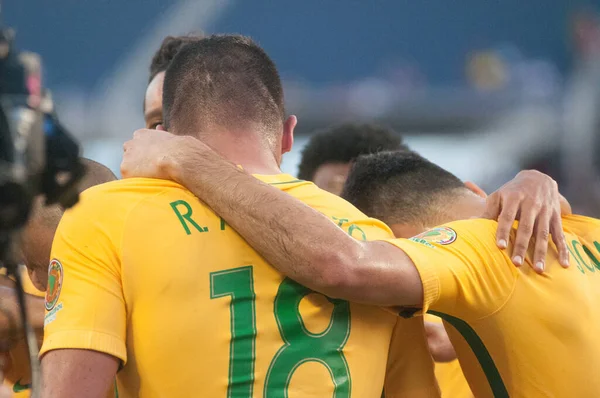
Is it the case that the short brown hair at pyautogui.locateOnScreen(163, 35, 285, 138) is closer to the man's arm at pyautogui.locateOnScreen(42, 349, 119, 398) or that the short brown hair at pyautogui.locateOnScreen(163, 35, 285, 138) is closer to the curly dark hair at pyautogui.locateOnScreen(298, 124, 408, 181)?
the man's arm at pyautogui.locateOnScreen(42, 349, 119, 398)

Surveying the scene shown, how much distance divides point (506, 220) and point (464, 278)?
0.25 meters

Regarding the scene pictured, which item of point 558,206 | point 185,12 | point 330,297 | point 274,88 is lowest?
point 185,12

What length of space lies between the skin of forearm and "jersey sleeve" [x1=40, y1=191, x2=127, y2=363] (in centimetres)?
23

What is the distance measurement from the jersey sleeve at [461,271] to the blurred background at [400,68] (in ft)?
18.3

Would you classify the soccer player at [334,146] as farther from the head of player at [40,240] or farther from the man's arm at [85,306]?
the man's arm at [85,306]

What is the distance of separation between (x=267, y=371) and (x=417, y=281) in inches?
15.7

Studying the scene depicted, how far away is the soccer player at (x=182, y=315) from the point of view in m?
1.88

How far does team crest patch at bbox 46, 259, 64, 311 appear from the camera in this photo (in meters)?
1.94

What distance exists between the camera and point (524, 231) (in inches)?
88.0

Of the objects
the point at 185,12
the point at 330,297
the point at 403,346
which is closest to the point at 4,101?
the point at 330,297

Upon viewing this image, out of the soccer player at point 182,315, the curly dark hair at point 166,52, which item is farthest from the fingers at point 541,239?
the curly dark hair at point 166,52

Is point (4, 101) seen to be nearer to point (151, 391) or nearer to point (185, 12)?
point (151, 391)

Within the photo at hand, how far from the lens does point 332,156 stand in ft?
14.3

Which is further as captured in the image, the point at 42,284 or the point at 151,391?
the point at 42,284
